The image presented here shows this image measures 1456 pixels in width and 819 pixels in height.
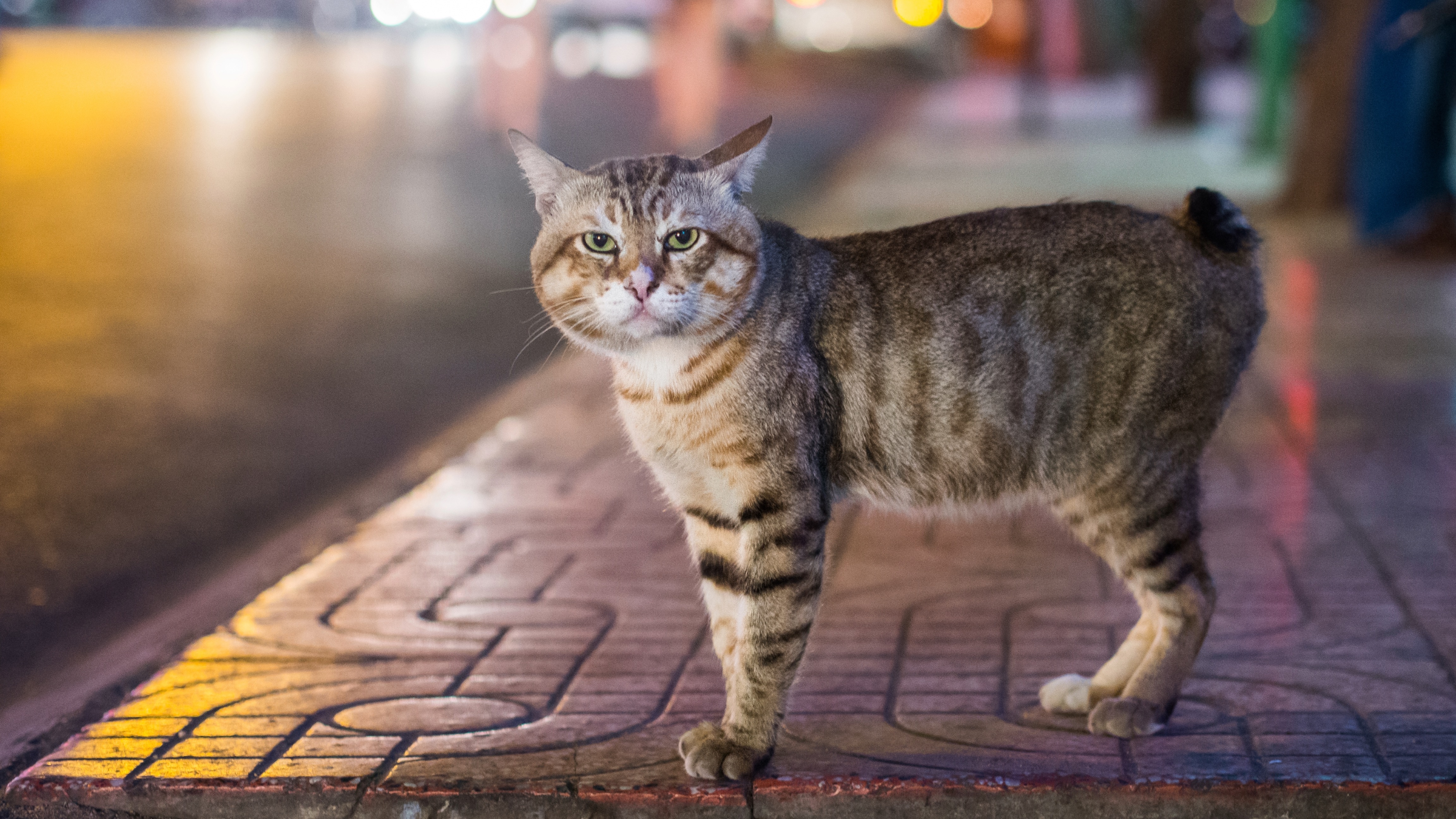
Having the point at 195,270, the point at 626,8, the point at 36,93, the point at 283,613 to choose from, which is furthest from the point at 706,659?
the point at 626,8

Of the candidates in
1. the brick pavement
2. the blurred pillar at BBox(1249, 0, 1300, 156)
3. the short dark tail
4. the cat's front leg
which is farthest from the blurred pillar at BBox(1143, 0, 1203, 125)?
the cat's front leg

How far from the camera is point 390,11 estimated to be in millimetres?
35250

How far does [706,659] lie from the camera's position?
4102 millimetres

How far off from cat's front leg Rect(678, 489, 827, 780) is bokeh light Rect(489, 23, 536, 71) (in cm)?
1686

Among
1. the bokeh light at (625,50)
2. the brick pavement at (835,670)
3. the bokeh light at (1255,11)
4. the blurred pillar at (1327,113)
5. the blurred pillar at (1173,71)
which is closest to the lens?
the brick pavement at (835,670)

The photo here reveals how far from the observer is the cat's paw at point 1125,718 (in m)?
3.46

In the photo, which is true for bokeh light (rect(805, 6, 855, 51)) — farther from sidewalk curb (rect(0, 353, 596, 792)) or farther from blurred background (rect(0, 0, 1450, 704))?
sidewalk curb (rect(0, 353, 596, 792))

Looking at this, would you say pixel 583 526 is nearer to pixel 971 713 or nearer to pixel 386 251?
pixel 971 713

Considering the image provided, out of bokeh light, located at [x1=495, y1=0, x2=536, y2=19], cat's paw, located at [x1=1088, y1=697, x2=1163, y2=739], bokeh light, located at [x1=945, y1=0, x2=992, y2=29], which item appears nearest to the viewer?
cat's paw, located at [x1=1088, y1=697, x2=1163, y2=739]

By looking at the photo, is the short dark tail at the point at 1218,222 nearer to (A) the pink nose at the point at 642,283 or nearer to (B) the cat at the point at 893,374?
(B) the cat at the point at 893,374

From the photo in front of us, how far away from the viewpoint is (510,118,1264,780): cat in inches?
132

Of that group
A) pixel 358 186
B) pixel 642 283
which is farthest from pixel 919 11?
pixel 642 283

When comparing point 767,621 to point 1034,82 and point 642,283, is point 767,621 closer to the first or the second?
point 642,283

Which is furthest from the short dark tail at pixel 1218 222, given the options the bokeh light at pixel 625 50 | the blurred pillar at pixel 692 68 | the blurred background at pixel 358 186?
the bokeh light at pixel 625 50
